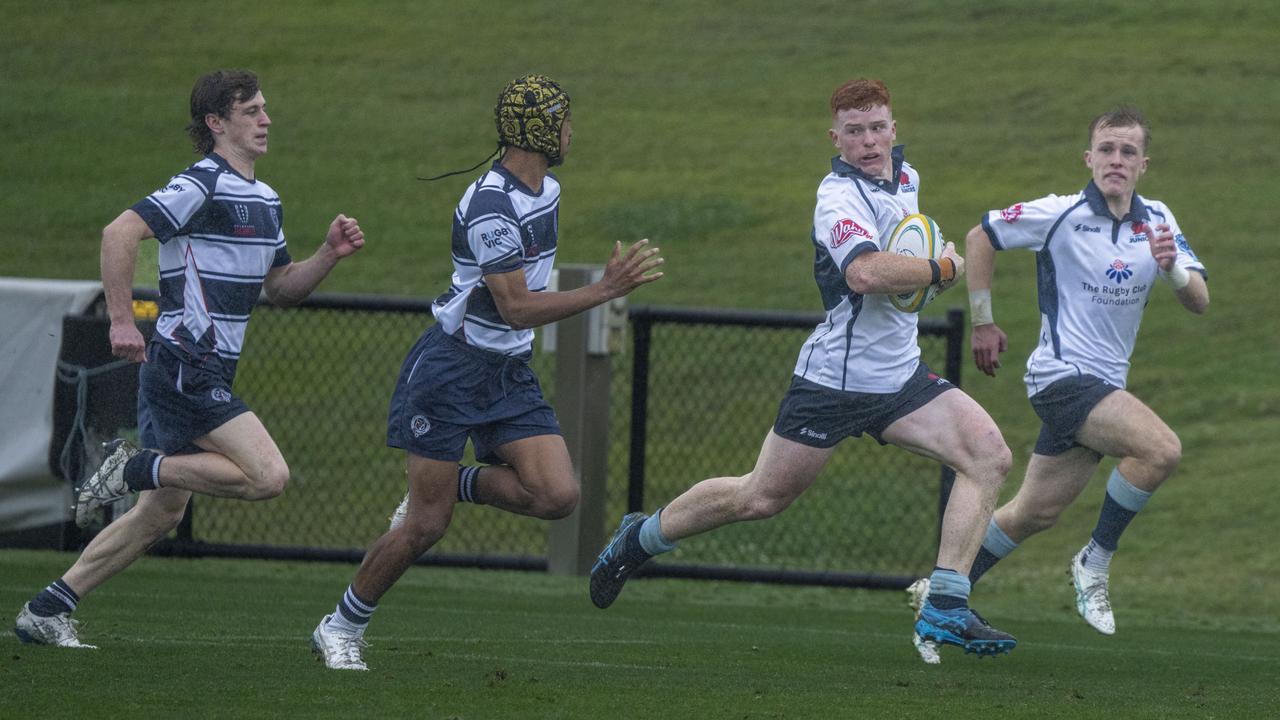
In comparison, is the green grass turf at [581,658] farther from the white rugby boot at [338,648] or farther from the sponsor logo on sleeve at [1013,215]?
the sponsor logo on sleeve at [1013,215]

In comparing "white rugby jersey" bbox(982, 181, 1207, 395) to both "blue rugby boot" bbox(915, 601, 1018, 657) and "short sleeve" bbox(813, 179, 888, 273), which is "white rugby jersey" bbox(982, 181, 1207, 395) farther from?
"blue rugby boot" bbox(915, 601, 1018, 657)

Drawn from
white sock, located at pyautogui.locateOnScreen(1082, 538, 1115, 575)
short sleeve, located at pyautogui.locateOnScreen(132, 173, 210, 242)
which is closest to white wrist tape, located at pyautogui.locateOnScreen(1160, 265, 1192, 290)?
white sock, located at pyautogui.locateOnScreen(1082, 538, 1115, 575)

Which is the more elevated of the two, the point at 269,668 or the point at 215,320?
the point at 215,320

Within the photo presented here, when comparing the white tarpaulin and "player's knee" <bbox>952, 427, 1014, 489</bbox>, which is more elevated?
"player's knee" <bbox>952, 427, 1014, 489</bbox>

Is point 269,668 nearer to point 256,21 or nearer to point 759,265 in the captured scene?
point 759,265

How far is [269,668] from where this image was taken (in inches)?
243

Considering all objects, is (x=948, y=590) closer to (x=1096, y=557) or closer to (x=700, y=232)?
(x=1096, y=557)

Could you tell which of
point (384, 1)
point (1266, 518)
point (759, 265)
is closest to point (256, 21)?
point (384, 1)

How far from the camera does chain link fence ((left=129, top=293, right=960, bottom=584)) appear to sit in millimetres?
10547

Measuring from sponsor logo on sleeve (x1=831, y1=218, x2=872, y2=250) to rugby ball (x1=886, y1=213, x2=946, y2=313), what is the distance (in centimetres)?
14

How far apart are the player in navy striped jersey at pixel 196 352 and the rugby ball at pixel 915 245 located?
2039 millimetres

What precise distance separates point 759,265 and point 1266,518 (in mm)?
8628

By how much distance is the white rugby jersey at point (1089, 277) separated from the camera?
7449 mm

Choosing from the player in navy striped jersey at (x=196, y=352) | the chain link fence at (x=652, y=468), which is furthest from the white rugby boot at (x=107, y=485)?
the chain link fence at (x=652, y=468)
